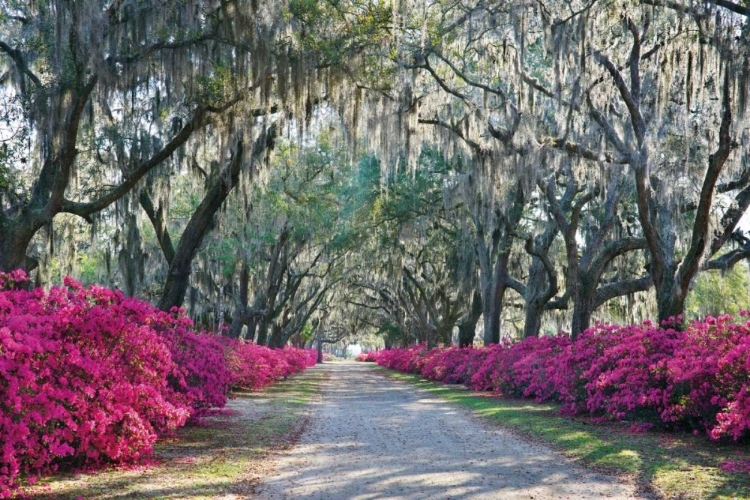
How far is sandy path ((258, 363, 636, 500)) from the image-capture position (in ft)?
19.2

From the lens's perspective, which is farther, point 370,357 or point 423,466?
Answer: point 370,357

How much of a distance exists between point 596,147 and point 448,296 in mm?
18288

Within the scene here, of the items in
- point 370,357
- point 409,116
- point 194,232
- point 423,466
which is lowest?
point 423,466

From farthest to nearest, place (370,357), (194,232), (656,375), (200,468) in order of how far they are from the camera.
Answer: (370,357)
(194,232)
(656,375)
(200,468)

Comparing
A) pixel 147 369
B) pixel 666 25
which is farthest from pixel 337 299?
pixel 147 369

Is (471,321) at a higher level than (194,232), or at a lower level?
lower

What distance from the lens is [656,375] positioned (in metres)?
9.82

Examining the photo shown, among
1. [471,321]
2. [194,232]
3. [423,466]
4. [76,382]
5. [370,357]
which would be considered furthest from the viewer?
[370,357]

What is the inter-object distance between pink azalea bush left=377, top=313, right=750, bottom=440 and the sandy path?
182 cm

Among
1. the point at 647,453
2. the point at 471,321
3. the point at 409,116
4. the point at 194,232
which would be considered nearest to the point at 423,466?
the point at 647,453

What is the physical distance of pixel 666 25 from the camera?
40.1ft

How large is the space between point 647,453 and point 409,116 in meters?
9.08

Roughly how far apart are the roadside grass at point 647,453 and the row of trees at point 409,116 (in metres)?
Result: 3.16

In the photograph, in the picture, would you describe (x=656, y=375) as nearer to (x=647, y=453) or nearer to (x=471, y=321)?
(x=647, y=453)
